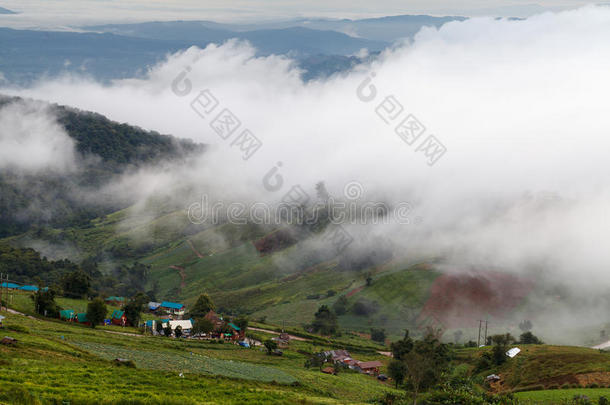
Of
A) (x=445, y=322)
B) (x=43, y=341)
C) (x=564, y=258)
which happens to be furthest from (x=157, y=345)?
(x=564, y=258)

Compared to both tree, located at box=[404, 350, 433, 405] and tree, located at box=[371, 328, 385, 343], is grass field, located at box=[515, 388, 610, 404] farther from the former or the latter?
tree, located at box=[371, 328, 385, 343]

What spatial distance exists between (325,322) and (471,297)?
149ft

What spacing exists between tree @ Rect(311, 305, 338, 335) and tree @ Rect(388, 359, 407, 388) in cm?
5763

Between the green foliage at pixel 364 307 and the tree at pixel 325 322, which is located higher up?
the green foliage at pixel 364 307

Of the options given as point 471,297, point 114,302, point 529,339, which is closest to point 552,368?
point 529,339

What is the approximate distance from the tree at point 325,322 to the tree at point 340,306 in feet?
30.1

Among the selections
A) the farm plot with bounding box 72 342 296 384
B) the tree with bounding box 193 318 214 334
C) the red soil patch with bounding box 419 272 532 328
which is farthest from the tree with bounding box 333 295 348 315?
the farm plot with bounding box 72 342 296 384

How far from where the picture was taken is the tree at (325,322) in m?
151

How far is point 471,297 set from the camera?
16162 centimetres

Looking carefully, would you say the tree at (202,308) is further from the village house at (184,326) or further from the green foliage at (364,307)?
the green foliage at (364,307)

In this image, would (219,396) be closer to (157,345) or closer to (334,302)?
(157,345)

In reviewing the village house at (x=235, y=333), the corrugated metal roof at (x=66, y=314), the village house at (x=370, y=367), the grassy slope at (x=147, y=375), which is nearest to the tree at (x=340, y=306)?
the village house at (x=235, y=333)

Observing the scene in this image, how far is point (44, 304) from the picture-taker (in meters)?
109

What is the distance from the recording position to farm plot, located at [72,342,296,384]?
6531 centimetres
